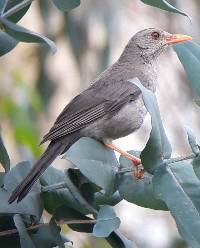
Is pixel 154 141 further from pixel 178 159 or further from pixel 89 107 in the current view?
pixel 89 107

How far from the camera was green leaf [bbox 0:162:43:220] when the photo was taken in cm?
308

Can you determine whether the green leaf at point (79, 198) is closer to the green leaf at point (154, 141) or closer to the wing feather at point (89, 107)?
the green leaf at point (154, 141)

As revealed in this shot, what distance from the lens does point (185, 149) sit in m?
8.34

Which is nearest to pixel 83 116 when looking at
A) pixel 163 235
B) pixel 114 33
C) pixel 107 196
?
pixel 107 196

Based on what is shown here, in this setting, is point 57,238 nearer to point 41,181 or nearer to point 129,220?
point 41,181

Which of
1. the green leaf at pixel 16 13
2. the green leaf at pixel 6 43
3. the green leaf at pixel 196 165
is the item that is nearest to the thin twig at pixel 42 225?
the green leaf at pixel 196 165

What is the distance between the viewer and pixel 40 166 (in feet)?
11.2

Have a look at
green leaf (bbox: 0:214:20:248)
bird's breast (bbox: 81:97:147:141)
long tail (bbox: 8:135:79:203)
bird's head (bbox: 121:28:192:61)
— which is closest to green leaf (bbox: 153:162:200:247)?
long tail (bbox: 8:135:79:203)

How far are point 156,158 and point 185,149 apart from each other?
18.0 feet

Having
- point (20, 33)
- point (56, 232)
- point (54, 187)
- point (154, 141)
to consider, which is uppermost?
point (20, 33)

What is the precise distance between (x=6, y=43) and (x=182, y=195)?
46.4 inches

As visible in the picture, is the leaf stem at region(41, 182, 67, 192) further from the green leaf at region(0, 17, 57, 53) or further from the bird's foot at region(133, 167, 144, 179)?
the green leaf at region(0, 17, 57, 53)

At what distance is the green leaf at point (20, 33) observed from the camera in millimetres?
3182

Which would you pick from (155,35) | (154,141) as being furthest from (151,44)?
(154,141)
